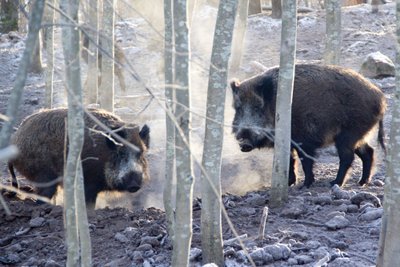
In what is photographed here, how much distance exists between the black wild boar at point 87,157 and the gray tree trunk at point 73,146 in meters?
3.89

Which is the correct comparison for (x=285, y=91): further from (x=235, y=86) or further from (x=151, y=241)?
(x=235, y=86)

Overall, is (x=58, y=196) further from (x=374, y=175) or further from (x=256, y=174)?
(x=374, y=175)

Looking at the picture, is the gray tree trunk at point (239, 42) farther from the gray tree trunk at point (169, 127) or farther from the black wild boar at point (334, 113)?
the gray tree trunk at point (169, 127)

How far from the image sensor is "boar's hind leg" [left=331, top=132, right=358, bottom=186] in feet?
31.4

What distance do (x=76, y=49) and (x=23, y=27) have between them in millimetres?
19968

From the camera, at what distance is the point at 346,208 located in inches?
310

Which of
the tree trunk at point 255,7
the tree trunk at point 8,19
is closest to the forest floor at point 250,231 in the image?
the tree trunk at point 8,19

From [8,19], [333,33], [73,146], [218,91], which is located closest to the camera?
[73,146]

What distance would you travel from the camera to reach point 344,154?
31.6 ft

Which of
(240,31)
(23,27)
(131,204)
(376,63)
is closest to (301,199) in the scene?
(131,204)

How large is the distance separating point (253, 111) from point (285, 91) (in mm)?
2663

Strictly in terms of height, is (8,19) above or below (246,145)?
above

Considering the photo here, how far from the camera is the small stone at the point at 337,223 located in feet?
24.0

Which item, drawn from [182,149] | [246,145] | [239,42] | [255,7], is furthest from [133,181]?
[255,7]
